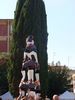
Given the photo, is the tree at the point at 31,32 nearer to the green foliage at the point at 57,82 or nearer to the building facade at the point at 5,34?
the green foliage at the point at 57,82

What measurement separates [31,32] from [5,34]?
92.3 ft

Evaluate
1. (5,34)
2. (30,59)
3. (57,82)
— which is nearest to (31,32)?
(30,59)

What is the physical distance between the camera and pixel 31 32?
33812mm

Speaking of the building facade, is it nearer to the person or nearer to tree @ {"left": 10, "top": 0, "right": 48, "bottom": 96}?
tree @ {"left": 10, "top": 0, "right": 48, "bottom": 96}

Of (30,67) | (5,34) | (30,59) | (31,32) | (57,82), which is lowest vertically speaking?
(57,82)

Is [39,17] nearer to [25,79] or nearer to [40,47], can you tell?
[40,47]

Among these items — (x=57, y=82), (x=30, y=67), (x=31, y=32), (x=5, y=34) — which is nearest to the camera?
(x=30, y=67)

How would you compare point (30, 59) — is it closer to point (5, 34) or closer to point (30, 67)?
point (30, 67)

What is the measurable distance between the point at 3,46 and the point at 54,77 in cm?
1561

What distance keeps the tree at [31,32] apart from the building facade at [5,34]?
2570 centimetres

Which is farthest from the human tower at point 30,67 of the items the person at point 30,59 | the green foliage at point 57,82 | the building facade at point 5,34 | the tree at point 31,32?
the building facade at point 5,34

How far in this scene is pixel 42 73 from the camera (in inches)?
1367

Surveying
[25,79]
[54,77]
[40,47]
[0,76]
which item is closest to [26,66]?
[25,79]

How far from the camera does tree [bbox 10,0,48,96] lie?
34.2 meters
